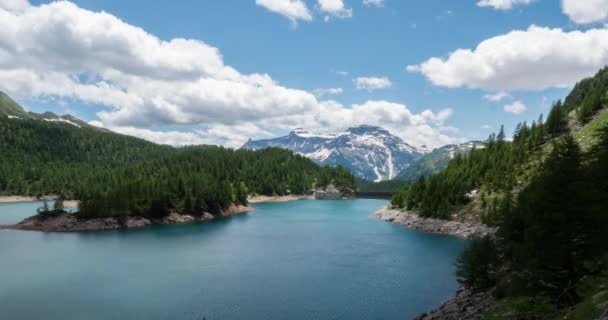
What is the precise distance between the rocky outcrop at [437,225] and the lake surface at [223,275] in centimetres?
582

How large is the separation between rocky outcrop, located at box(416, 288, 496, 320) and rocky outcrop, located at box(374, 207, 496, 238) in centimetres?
4965

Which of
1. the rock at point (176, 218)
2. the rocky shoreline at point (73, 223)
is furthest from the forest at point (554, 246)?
the rock at point (176, 218)

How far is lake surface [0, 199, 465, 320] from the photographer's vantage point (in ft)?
165

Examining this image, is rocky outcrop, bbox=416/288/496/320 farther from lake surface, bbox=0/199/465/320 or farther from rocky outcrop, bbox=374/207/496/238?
rocky outcrop, bbox=374/207/496/238

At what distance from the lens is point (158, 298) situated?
5481cm

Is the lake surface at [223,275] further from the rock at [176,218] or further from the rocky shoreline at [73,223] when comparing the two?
the rock at [176,218]

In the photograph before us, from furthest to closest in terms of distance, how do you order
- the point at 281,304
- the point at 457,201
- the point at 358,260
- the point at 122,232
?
the point at 457,201, the point at 122,232, the point at 358,260, the point at 281,304

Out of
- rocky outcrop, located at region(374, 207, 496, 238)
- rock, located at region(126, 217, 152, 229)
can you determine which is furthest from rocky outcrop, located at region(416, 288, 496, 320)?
rock, located at region(126, 217, 152, 229)

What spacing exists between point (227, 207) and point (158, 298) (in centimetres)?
12319

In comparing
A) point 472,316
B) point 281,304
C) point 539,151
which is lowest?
point 281,304

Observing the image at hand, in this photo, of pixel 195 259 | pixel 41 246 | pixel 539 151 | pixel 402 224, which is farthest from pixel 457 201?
pixel 41 246

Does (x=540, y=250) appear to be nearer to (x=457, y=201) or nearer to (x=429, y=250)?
(x=429, y=250)

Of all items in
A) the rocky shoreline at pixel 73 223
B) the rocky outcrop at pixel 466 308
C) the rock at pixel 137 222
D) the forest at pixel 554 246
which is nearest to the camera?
the forest at pixel 554 246

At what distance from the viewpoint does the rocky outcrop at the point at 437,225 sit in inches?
4169
